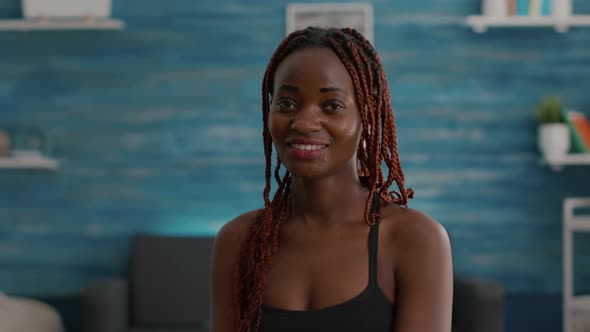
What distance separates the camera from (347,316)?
0.87 m

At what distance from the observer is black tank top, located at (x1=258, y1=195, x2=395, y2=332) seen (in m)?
0.86

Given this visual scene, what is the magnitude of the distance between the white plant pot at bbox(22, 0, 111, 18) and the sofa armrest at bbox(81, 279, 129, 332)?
138 cm

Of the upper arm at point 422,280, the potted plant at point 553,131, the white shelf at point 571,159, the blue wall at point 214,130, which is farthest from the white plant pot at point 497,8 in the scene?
the upper arm at point 422,280

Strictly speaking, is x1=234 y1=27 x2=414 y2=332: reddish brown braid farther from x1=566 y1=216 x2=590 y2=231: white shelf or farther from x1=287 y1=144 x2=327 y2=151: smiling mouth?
x1=566 y1=216 x2=590 y2=231: white shelf

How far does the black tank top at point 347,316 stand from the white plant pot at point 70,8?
11.0 ft

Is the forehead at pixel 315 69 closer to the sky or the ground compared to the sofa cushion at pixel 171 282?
closer to the sky

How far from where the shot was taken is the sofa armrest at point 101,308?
11.1ft

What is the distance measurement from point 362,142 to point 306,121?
0.52ft

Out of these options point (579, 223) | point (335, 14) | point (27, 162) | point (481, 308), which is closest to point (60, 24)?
point (27, 162)

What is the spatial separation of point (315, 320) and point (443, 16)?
11.3 ft

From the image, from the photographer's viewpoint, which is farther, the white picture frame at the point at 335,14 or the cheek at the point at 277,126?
the white picture frame at the point at 335,14

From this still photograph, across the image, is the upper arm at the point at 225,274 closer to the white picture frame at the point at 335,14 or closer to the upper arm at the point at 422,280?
A: the upper arm at the point at 422,280

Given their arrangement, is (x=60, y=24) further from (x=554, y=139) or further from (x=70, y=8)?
(x=554, y=139)

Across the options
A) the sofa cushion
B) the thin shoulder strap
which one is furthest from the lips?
the sofa cushion
